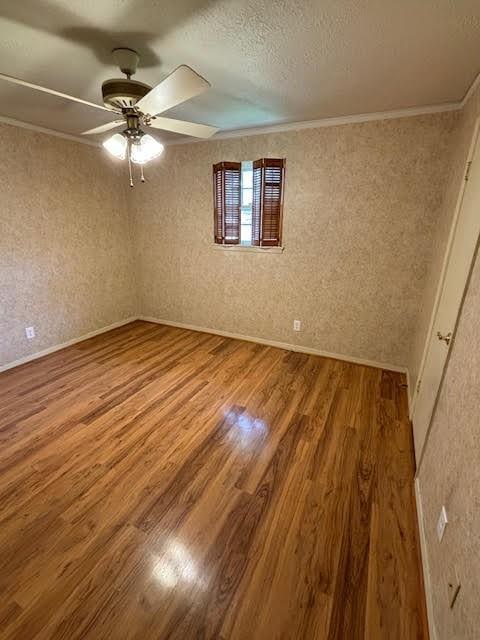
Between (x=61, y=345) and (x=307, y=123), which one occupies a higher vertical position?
(x=307, y=123)

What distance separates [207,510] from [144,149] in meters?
2.14

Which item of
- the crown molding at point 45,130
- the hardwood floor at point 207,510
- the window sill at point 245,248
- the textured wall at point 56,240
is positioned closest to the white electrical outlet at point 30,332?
the textured wall at point 56,240

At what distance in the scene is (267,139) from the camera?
296 centimetres

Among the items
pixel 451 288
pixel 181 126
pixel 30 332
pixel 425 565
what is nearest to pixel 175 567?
Result: pixel 425 565

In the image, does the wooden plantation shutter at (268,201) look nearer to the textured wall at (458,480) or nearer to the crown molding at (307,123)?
the crown molding at (307,123)

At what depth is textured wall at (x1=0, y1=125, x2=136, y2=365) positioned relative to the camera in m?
2.85

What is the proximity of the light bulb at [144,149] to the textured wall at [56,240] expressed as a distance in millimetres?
1882

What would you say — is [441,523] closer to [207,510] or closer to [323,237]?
[207,510]

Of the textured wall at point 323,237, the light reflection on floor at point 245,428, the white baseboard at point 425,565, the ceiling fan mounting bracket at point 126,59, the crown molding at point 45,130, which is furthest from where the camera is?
the crown molding at point 45,130

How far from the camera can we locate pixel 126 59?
5.23ft

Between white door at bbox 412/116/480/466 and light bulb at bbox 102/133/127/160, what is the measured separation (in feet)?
6.51

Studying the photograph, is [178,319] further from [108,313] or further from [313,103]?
[313,103]

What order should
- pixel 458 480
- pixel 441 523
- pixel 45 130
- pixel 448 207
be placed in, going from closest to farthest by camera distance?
pixel 458 480 → pixel 441 523 → pixel 448 207 → pixel 45 130

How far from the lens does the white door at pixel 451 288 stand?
4.67 feet
